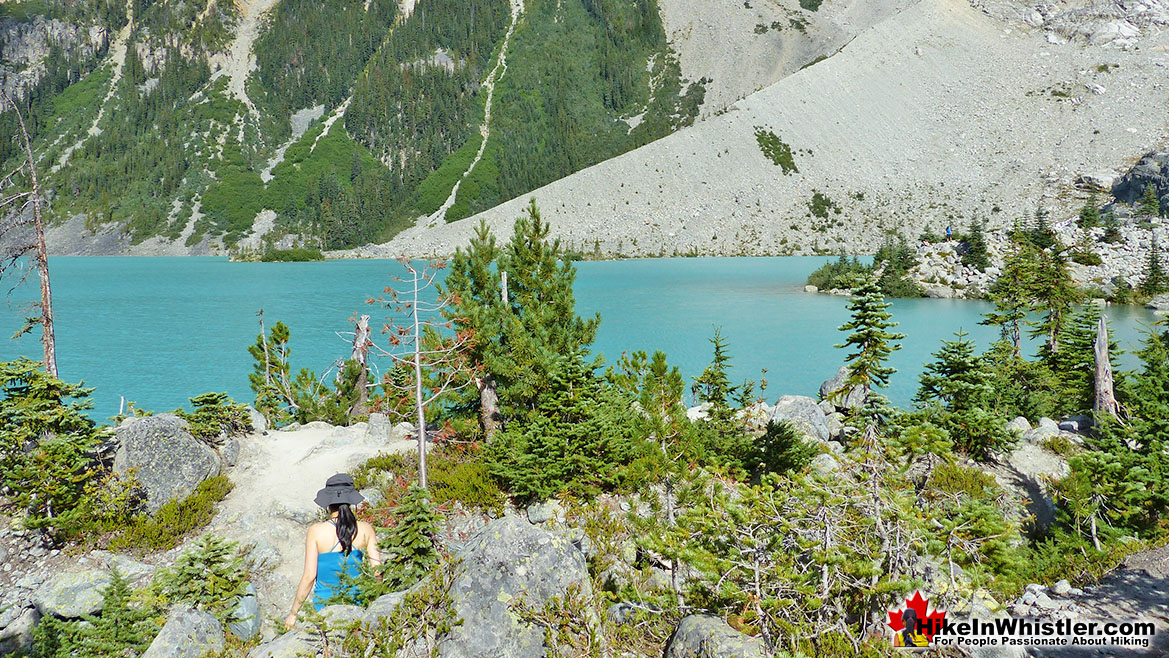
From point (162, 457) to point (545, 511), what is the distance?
28.9 ft

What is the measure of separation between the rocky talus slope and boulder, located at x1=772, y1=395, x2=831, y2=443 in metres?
80.1

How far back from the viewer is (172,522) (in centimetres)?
1238

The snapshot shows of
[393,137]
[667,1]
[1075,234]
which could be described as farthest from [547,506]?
[667,1]

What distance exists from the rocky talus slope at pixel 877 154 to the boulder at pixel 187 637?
91.7 meters

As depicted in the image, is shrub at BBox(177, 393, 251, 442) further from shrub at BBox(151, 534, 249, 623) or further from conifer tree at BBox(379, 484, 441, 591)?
conifer tree at BBox(379, 484, 441, 591)

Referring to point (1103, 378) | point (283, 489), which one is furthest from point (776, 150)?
point (283, 489)

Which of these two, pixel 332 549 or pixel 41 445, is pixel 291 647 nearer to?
pixel 332 549

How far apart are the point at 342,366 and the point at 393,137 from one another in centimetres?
16522

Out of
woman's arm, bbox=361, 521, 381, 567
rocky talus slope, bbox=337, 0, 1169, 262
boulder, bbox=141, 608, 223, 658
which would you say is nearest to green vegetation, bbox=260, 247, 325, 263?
rocky talus slope, bbox=337, 0, 1169, 262

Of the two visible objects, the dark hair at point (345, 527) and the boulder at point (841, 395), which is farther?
the boulder at point (841, 395)

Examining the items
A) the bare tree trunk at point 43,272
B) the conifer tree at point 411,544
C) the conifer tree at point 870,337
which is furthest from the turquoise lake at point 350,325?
the conifer tree at point 411,544

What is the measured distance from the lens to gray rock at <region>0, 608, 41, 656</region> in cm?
894

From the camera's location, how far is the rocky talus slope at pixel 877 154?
9181cm

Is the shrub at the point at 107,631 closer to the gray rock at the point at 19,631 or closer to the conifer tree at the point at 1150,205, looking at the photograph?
the gray rock at the point at 19,631
